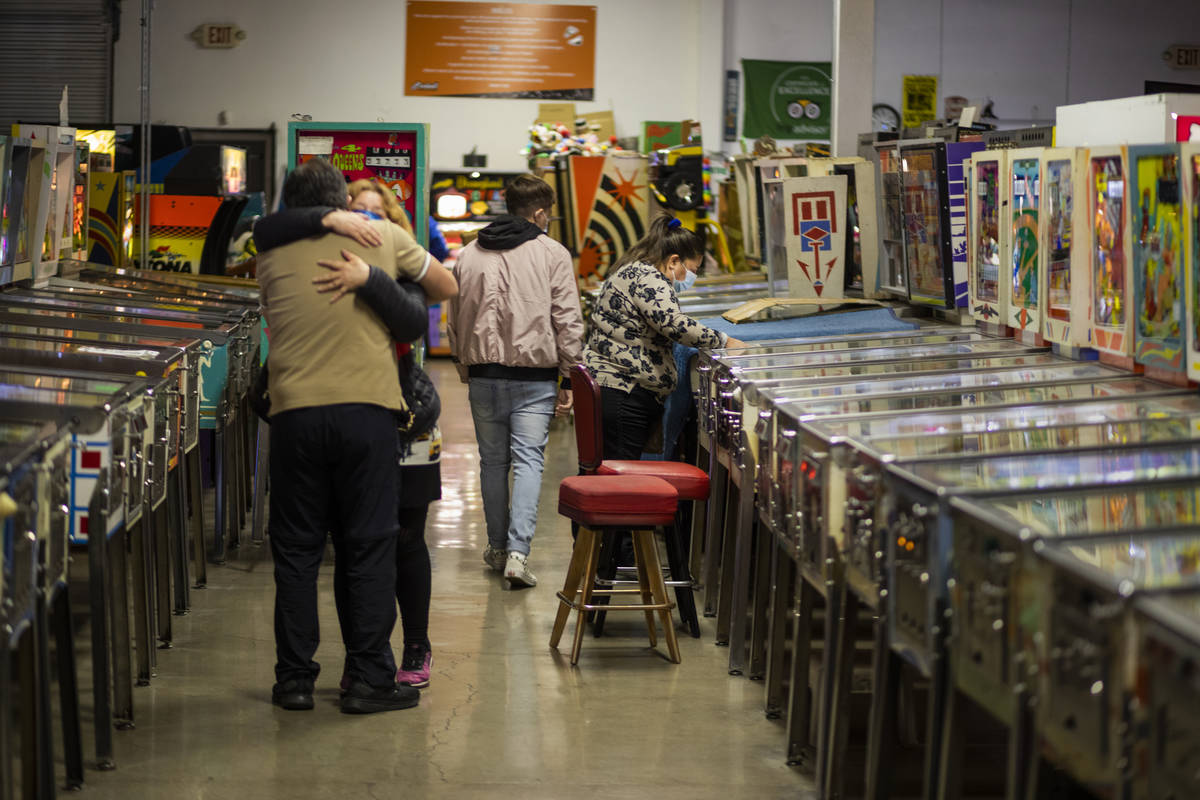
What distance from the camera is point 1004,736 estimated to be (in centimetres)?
352

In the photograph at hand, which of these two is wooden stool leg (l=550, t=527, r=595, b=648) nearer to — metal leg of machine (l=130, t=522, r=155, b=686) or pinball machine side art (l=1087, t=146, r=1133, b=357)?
metal leg of machine (l=130, t=522, r=155, b=686)

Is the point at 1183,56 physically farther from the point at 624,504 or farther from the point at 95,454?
the point at 95,454

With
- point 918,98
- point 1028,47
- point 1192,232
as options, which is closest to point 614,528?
point 1192,232

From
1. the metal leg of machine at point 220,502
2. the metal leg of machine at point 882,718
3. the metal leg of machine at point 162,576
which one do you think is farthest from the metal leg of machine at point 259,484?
the metal leg of machine at point 882,718

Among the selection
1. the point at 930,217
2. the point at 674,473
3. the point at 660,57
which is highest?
the point at 660,57

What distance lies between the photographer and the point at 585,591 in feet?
14.1

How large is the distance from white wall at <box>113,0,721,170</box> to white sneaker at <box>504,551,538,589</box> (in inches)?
349

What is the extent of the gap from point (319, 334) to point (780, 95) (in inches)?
427

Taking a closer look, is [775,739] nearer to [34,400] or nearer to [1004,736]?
[1004,736]

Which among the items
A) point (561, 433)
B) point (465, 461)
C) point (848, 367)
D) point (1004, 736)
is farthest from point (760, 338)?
point (561, 433)

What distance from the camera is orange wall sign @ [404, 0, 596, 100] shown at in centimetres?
1378

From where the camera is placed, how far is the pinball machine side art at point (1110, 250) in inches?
129

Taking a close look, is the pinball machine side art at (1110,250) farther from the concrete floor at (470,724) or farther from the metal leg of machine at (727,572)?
the metal leg of machine at (727,572)

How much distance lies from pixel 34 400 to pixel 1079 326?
8.77 ft
